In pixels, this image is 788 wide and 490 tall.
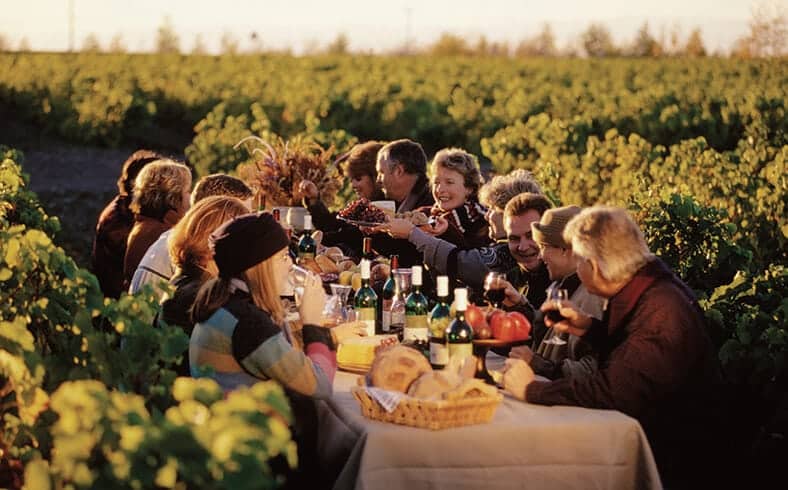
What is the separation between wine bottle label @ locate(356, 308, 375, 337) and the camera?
605cm

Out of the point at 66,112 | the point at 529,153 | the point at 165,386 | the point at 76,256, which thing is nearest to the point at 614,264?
the point at 165,386

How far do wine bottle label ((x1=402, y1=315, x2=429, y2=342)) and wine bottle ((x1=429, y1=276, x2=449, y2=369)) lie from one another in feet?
1.76

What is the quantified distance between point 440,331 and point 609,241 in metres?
0.72

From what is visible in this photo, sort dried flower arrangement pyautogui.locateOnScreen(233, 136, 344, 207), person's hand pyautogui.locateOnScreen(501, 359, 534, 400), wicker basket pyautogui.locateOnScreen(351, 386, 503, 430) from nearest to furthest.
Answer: wicker basket pyautogui.locateOnScreen(351, 386, 503, 430) < person's hand pyautogui.locateOnScreen(501, 359, 534, 400) < dried flower arrangement pyautogui.locateOnScreen(233, 136, 344, 207)

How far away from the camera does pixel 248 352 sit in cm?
445

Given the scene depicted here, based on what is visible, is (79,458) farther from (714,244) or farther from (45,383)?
(714,244)

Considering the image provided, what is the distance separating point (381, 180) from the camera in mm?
8430

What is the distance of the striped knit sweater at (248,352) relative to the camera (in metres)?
4.44

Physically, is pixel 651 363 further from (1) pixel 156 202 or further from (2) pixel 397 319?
(1) pixel 156 202

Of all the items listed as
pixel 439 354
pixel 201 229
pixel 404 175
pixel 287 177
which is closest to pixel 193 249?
pixel 201 229

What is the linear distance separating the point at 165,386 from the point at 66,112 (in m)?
25.1

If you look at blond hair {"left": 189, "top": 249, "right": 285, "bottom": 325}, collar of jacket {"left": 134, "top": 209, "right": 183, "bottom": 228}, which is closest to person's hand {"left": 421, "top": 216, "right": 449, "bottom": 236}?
collar of jacket {"left": 134, "top": 209, "right": 183, "bottom": 228}

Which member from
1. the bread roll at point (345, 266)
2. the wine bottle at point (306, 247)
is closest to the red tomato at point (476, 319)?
the bread roll at point (345, 266)

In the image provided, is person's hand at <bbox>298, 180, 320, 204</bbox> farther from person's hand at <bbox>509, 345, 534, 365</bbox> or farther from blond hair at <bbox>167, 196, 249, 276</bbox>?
person's hand at <bbox>509, 345, 534, 365</bbox>
